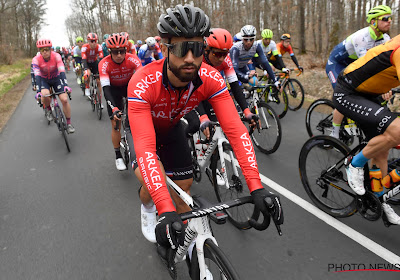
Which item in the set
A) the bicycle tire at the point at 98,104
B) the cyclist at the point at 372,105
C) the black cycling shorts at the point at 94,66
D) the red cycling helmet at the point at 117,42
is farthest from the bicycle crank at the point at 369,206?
the black cycling shorts at the point at 94,66

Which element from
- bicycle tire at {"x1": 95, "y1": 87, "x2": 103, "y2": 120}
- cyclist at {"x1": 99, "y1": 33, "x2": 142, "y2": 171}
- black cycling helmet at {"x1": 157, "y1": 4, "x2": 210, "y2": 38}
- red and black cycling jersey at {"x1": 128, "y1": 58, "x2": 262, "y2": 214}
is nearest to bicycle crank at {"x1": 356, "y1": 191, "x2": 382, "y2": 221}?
red and black cycling jersey at {"x1": 128, "y1": 58, "x2": 262, "y2": 214}

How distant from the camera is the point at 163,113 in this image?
8.38ft

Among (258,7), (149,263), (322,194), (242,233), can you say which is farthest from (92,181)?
(258,7)

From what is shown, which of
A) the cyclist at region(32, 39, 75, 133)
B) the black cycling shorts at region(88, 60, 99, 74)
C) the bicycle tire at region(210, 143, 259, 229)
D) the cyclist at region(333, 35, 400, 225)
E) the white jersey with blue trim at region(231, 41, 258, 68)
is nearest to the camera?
the cyclist at region(333, 35, 400, 225)

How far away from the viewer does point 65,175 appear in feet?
17.5

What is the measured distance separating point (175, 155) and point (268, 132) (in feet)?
10.2

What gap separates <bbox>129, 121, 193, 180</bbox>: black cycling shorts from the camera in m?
2.82

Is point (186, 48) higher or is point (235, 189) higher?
point (186, 48)

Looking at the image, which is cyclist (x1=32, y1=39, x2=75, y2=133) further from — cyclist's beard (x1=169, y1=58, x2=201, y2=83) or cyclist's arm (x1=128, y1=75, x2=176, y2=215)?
cyclist's beard (x1=169, y1=58, x2=201, y2=83)

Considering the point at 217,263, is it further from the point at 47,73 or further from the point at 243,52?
the point at 47,73

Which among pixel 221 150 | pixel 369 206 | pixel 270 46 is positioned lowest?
pixel 369 206

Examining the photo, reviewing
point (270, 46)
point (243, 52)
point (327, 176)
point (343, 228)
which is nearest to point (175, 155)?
point (327, 176)

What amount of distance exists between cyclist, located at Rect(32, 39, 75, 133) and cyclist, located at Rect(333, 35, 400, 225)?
238 inches

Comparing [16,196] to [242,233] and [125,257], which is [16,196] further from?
[242,233]
